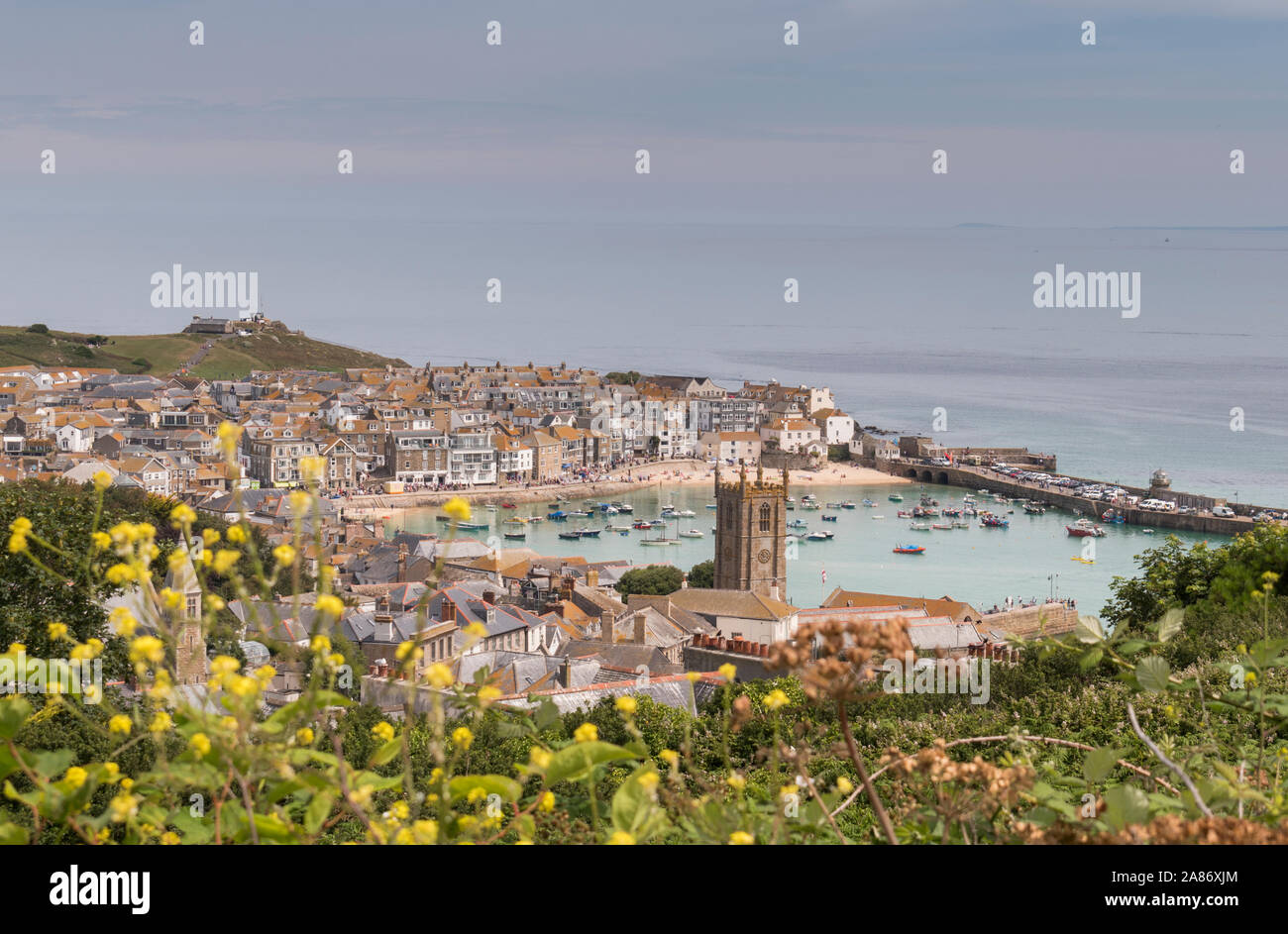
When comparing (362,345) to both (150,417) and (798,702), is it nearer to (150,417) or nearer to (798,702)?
(150,417)

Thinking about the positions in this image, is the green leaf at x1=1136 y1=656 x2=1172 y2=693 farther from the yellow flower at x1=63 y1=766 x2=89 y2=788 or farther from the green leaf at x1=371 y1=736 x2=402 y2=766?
the yellow flower at x1=63 y1=766 x2=89 y2=788

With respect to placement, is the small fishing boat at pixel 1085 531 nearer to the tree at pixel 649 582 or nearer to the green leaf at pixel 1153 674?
the tree at pixel 649 582

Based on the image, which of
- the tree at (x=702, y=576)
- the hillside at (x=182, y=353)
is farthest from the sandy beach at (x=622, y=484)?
the hillside at (x=182, y=353)

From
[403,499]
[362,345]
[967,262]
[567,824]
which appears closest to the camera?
[567,824]

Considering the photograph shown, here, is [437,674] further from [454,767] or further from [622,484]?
[622,484]
